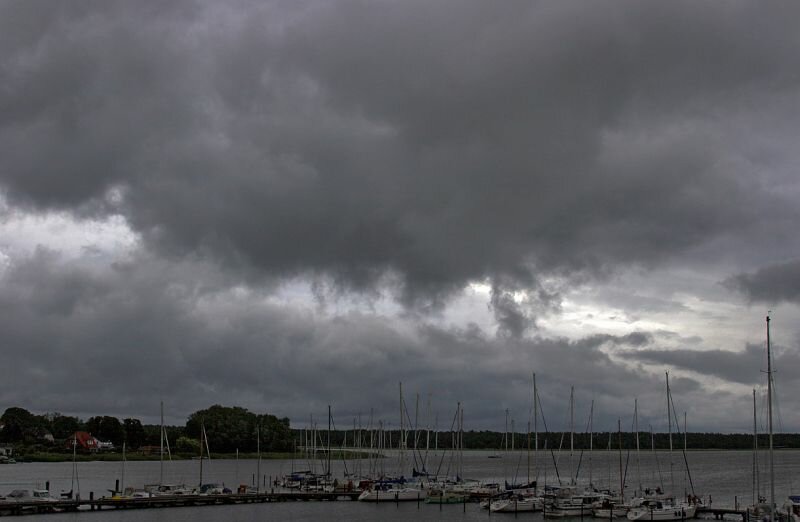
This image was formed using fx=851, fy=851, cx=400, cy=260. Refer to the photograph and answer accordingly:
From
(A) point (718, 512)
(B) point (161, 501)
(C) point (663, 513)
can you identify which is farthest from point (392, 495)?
(A) point (718, 512)

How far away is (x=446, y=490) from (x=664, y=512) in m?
32.2

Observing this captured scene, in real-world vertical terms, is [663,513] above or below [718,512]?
above

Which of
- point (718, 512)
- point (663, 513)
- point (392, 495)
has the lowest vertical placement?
point (392, 495)

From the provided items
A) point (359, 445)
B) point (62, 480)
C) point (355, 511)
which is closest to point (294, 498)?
point (355, 511)

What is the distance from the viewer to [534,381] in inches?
4033

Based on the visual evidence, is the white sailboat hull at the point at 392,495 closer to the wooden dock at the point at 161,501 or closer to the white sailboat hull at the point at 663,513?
the wooden dock at the point at 161,501

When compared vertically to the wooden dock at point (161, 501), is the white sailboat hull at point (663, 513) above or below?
above

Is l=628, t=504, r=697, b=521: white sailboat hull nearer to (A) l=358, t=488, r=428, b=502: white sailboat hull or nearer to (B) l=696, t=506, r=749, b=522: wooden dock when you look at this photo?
(B) l=696, t=506, r=749, b=522: wooden dock

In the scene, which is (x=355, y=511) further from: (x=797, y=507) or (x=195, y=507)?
(x=797, y=507)

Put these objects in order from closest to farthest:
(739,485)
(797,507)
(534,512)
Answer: (797,507) → (534,512) → (739,485)

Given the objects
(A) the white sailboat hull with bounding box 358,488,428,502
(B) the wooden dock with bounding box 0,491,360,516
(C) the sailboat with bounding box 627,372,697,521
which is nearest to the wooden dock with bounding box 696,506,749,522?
(C) the sailboat with bounding box 627,372,697,521

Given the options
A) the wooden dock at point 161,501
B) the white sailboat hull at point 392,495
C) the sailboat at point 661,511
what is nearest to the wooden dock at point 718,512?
the sailboat at point 661,511

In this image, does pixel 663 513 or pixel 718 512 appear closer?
pixel 663 513

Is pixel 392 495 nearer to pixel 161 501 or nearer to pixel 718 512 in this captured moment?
pixel 161 501
